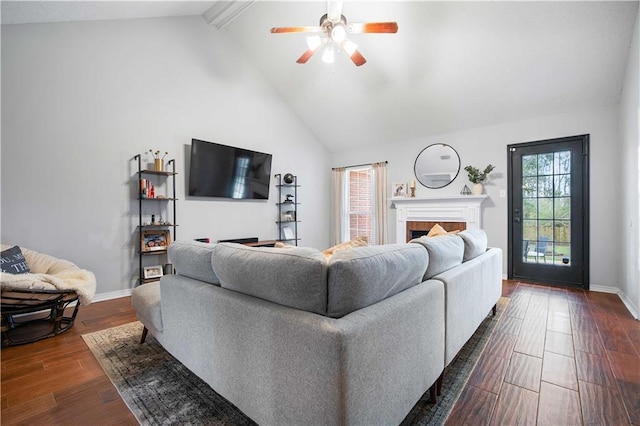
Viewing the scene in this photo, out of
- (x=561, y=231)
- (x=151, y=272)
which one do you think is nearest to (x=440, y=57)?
(x=561, y=231)

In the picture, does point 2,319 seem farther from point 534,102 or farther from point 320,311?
point 534,102

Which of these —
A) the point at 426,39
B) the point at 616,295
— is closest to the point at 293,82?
the point at 426,39

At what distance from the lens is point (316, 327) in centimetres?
95

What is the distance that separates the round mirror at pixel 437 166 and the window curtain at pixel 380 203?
2.13 ft

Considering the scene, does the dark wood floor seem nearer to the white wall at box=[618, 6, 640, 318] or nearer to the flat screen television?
the white wall at box=[618, 6, 640, 318]

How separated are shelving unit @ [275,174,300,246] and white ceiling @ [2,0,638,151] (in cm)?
156

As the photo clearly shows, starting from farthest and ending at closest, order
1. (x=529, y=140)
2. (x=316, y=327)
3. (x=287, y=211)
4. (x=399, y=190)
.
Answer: (x=287, y=211)
(x=399, y=190)
(x=529, y=140)
(x=316, y=327)

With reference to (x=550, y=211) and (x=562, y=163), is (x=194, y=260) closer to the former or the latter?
(x=550, y=211)

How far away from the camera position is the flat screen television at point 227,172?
4.16 m

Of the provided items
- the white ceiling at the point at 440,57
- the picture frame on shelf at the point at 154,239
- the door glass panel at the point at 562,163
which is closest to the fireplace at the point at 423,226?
the door glass panel at the point at 562,163

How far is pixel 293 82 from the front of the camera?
498 centimetres

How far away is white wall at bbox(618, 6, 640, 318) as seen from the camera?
268 cm

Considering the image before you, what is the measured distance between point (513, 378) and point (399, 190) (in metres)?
3.92

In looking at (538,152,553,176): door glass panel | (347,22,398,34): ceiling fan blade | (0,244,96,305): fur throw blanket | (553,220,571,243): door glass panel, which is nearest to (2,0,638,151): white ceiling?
(538,152,553,176): door glass panel
